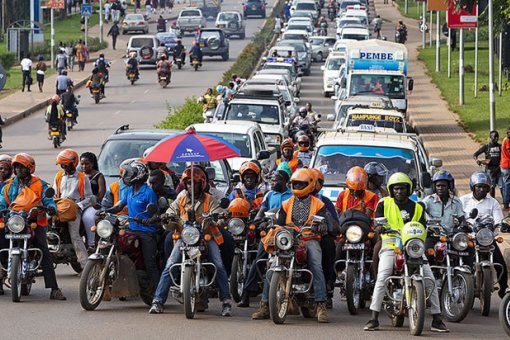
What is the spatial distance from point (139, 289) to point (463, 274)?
3422mm

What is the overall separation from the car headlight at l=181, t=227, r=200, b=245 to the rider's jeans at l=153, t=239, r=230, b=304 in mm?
201

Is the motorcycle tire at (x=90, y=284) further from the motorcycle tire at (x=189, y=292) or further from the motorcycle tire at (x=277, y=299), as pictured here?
the motorcycle tire at (x=277, y=299)

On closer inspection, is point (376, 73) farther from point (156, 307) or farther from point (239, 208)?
point (156, 307)

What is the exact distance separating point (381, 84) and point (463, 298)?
2650 centimetres

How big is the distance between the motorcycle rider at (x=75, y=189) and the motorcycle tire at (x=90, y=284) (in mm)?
2189

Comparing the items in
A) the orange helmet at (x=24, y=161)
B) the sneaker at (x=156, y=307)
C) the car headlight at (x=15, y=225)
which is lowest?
the sneaker at (x=156, y=307)

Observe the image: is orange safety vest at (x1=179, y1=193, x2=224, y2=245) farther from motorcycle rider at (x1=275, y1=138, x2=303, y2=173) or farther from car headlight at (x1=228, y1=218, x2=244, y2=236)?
motorcycle rider at (x1=275, y1=138, x2=303, y2=173)

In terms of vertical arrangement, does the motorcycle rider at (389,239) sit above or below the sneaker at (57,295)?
above

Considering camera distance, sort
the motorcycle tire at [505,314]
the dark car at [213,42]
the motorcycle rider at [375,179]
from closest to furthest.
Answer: the motorcycle tire at [505,314], the motorcycle rider at [375,179], the dark car at [213,42]

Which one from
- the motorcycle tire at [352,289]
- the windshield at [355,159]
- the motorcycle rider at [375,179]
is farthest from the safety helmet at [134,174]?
the windshield at [355,159]

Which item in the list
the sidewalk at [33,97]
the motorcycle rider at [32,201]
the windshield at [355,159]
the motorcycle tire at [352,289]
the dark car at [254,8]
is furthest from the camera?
the dark car at [254,8]

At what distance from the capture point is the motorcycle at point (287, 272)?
1405 centimetres

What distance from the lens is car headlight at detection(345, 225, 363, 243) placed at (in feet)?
48.6

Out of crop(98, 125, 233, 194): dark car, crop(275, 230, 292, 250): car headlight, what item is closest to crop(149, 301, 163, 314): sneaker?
crop(275, 230, 292, 250): car headlight
